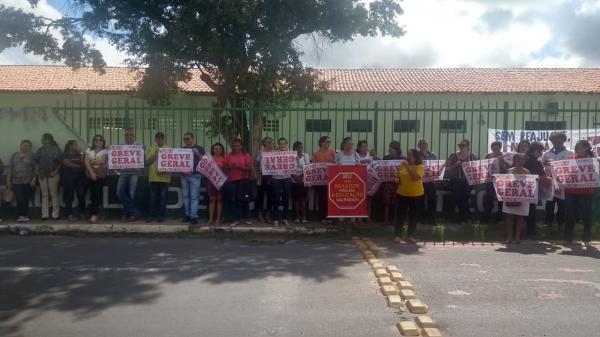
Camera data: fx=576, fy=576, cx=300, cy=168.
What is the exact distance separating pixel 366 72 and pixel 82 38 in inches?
700

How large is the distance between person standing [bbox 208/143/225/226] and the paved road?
1.68 meters

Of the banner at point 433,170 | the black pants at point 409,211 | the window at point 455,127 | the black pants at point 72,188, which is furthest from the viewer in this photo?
the window at point 455,127

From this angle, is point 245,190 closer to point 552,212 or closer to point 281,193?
point 281,193

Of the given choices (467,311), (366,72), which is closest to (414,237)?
(467,311)

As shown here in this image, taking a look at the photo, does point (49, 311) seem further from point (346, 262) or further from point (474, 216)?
point (474, 216)

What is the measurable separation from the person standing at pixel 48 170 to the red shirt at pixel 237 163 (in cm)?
311

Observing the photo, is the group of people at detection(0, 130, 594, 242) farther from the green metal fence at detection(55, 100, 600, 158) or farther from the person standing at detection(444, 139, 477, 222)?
the green metal fence at detection(55, 100, 600, 158)

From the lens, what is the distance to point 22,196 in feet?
34.6

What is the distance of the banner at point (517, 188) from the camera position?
902 centimetres

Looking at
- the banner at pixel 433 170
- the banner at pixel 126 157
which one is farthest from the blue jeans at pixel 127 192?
the banner at pixel 433 170

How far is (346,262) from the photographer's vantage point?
7.48 m

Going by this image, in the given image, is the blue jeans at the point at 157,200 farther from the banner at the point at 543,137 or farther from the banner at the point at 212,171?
the banner at the point at 543,137

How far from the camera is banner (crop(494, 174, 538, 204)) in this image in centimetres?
902

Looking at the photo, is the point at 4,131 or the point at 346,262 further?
the point at 4,131
